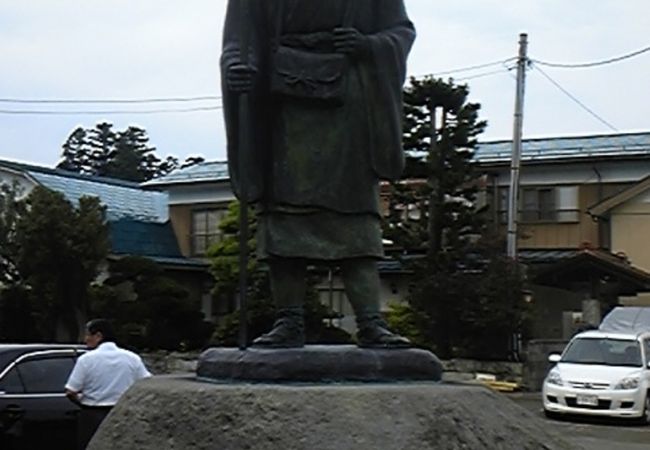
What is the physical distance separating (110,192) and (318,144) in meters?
33.3

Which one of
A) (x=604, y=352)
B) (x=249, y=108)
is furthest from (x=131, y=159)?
(x=249, y=108)

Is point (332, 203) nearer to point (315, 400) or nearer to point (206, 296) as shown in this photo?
point (315, 400)

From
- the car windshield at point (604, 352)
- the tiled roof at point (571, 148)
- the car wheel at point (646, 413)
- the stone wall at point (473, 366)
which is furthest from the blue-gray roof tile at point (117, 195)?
the car wheel at point (646, 413)

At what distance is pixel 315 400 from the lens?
521 cm

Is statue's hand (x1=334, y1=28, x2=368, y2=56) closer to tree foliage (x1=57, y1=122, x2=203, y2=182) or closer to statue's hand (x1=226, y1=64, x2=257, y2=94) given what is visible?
statue's hand (x1=226, y1=64, x2=257, y2=94)

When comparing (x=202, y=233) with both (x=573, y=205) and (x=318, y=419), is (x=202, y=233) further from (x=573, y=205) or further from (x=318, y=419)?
(x=318, y=419)

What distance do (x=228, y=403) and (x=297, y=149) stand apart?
60.1 inches

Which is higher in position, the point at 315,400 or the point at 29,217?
the point at 29,217

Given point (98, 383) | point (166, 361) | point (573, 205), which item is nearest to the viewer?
point (98, 383)

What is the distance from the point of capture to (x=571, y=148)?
118 ft

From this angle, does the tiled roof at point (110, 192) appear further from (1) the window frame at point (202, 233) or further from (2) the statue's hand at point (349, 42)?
(2) the statue's hand at point (349, 42)

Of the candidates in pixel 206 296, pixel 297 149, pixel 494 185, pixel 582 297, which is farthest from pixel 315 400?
pixel 206 296

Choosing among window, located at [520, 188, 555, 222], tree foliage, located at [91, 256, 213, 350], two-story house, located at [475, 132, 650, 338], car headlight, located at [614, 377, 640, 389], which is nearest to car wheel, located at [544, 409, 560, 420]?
car headlight, located at [614, 377, 640, 389]

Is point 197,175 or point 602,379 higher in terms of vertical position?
point 197,175
